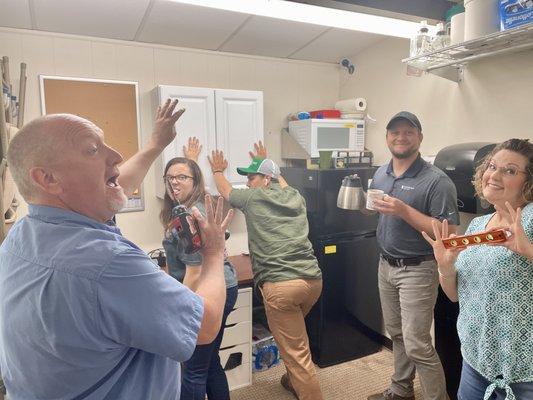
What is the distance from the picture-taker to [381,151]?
123 inches

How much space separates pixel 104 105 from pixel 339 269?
79.9 inches

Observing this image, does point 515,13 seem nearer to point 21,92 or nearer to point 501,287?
point 501,287

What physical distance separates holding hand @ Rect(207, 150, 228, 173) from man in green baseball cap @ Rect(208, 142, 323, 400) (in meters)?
0.44

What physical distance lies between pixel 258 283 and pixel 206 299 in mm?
1316

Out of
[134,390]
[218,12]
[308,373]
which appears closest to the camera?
[134,390]

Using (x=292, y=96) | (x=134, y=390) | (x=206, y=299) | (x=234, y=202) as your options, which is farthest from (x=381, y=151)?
(x=134, y=390)

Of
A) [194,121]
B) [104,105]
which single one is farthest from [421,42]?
[104,105]

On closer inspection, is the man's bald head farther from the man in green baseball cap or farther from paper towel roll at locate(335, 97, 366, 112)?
paper towel roll at locate(335, 97, 366, 112)

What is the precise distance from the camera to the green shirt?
223cm

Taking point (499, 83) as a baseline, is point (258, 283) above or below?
below

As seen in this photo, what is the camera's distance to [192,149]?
261 centimetres

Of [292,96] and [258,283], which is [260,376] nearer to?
[258,283]

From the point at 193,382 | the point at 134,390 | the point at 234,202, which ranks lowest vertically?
the point at 193,382

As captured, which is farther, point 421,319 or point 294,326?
point 294,326
